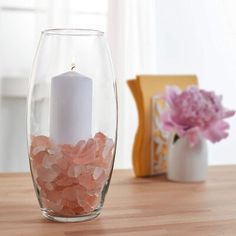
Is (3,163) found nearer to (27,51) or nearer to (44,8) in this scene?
(27,51)

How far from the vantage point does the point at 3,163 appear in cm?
189

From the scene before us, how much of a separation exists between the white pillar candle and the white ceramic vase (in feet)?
1.47

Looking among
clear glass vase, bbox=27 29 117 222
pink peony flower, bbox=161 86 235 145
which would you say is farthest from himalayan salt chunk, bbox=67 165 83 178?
pink peony flower, bbox=161 86 235 145

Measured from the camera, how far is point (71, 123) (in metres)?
0.71

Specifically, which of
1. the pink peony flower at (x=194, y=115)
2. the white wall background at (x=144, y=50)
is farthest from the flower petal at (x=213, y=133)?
the white wall background at (x=144, y=50)

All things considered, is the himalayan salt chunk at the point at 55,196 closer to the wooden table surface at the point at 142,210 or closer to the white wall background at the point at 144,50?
the wooden table surface at the point at 142,210

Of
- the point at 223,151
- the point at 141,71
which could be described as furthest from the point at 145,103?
the point at 223,151

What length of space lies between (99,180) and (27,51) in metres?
1.30

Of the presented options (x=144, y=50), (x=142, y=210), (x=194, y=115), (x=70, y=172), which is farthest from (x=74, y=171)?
(x=144, y=50)

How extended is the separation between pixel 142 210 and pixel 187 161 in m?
0.34

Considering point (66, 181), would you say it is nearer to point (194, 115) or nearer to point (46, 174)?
point (46, 174)

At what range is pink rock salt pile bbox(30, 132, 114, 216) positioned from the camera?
0.68 meters

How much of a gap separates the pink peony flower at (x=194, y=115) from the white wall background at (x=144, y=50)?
864mm

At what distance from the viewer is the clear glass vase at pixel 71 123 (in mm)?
688
